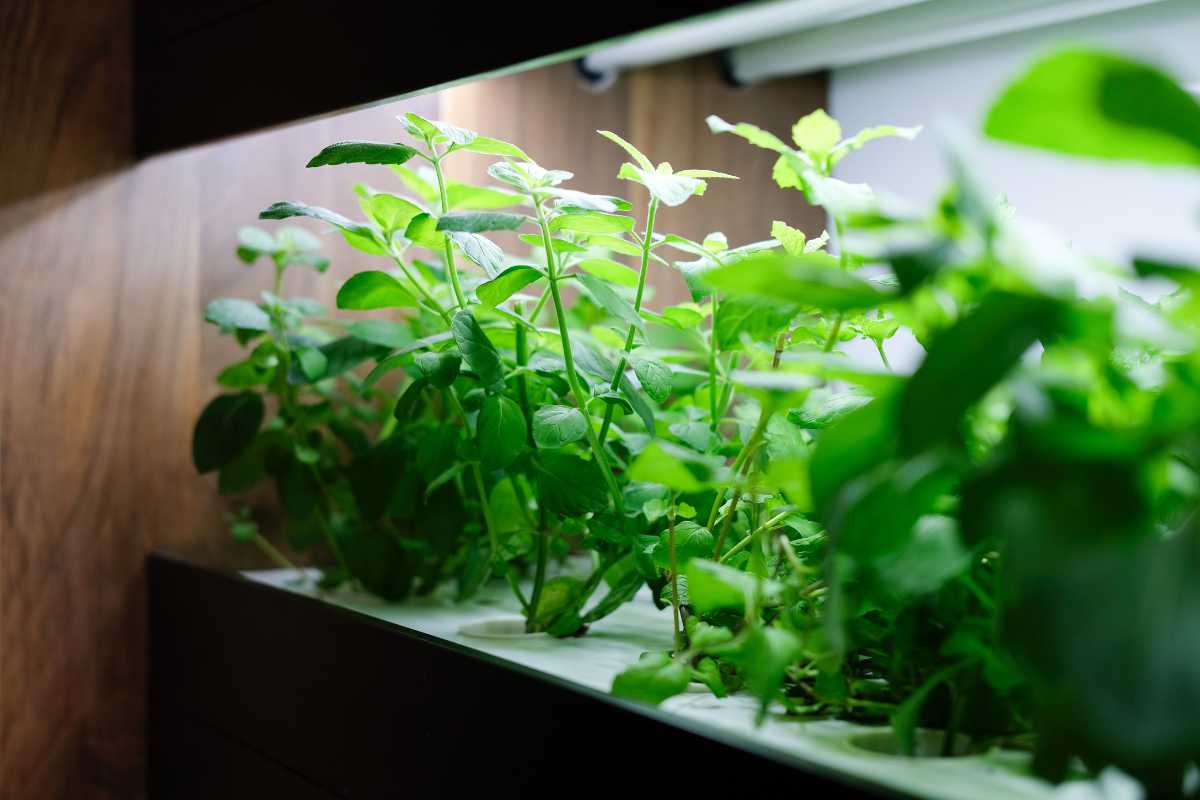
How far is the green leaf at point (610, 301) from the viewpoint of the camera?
0.70 m

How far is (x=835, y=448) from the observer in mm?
459

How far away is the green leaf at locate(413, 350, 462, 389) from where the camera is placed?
2.48 feet

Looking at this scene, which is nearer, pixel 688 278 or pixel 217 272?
pixel 688 278

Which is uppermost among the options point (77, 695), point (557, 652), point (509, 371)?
point (509, 371)

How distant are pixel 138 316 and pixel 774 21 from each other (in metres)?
0.67

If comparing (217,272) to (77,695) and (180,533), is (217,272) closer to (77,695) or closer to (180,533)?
(180,533)

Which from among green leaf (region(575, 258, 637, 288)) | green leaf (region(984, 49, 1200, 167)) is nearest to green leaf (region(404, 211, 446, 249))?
green leaf (region(575, 258, 637, 288))

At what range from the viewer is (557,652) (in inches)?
30.4

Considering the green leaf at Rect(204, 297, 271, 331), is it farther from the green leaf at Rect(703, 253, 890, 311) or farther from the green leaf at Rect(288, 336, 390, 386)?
the green leaf at Rect(703, 253, 890, 311)

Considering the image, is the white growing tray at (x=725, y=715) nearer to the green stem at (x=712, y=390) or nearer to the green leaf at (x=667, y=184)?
the green stem at (x=712, y=390)

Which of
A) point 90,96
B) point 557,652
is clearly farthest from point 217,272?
point 557,652

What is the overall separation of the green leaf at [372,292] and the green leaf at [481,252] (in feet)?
0.31

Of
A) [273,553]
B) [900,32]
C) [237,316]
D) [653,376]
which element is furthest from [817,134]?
[273,553]

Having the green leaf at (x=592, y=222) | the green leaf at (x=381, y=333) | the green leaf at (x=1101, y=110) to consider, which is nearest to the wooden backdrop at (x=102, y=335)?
the green leaf at (x=381, y=333)
